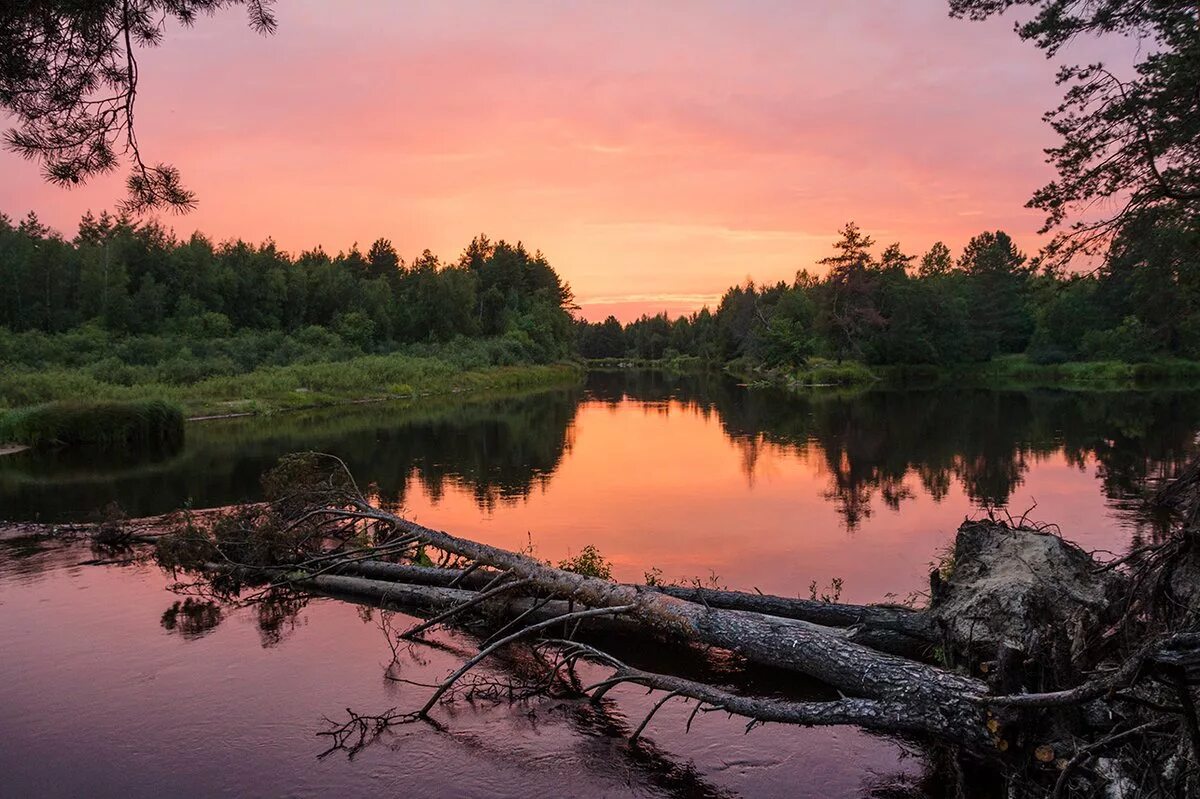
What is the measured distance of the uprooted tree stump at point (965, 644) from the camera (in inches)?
209

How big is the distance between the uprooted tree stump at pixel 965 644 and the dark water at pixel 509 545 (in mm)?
582

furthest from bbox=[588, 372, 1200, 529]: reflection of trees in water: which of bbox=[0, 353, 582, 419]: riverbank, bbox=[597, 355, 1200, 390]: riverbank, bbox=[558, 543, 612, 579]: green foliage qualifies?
bbox=[0, 353, 582, 419]: riverbank

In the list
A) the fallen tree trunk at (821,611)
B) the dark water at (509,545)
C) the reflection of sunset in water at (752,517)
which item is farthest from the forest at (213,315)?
the fallen tree trunk at (821,611)

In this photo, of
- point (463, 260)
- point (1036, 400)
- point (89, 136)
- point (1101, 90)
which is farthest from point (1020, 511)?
point (463, 260)

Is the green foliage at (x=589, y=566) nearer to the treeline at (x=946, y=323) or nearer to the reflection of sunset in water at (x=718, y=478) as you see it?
the reflection of sunset in water at (x=718, y=478)

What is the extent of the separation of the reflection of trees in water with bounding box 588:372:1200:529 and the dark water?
23cm

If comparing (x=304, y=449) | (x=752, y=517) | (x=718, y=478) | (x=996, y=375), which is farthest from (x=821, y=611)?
(x=996, y=375)

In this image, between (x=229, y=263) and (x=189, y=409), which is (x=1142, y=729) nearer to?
(x=189, y=409)

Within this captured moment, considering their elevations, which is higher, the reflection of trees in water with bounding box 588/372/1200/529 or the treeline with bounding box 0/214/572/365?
the treeline with bounding box 0/214/572/365

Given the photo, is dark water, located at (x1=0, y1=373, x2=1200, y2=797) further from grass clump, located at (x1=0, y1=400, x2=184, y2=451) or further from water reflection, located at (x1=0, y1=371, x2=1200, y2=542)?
grass clump, located at (x1=0, y1=400, x2=184, y2=451)

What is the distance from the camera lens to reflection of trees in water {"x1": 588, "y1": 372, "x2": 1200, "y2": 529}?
22.7m

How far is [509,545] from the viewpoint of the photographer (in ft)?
52.4

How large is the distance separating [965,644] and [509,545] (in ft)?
32.8

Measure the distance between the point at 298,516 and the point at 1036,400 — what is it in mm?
51141
